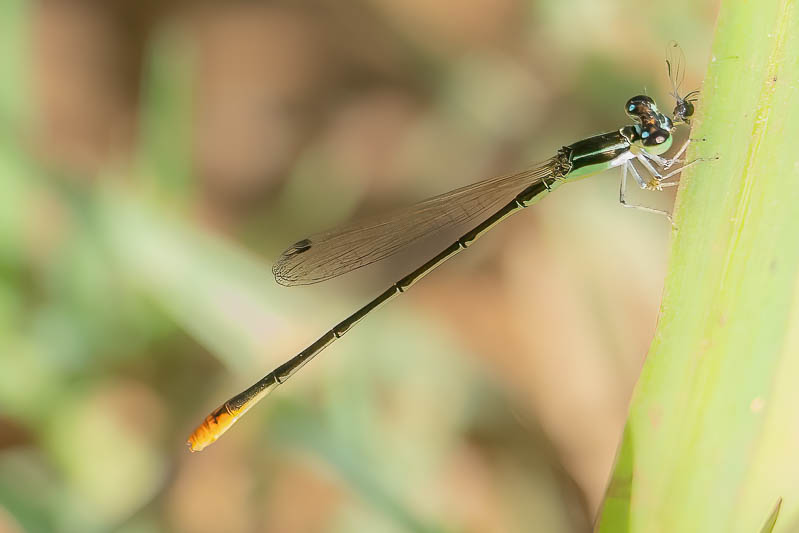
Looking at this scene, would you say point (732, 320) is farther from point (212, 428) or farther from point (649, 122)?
point (212, 428)

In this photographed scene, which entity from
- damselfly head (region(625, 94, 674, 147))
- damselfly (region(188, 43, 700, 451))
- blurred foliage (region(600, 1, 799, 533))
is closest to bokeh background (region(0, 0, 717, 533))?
damselfly (region(188, 43, 700, 451))

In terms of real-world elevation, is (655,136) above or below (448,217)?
below

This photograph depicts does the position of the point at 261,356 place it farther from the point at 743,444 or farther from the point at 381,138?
the point at 743,444

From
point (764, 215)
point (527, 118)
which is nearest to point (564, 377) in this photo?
point (527, 118)

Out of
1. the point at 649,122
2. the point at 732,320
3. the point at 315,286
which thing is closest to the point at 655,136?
the point at 649,122

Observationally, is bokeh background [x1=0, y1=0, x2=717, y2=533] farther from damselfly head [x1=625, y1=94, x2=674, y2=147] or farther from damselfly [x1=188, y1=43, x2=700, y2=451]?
damselfly head [x1=625, y1=94, x2=674, y2=147]
